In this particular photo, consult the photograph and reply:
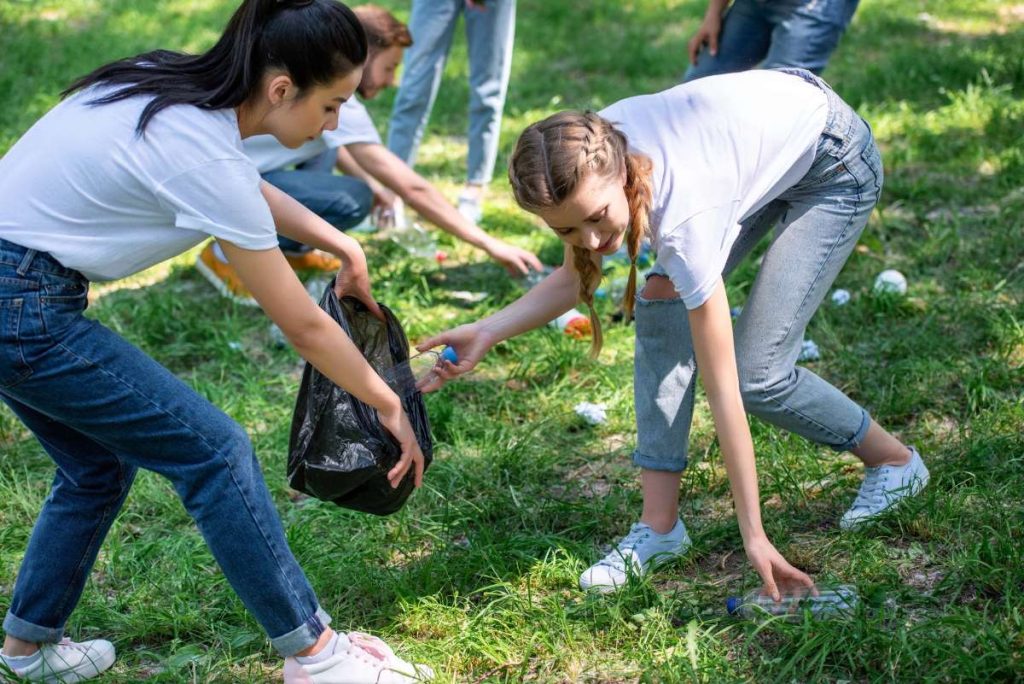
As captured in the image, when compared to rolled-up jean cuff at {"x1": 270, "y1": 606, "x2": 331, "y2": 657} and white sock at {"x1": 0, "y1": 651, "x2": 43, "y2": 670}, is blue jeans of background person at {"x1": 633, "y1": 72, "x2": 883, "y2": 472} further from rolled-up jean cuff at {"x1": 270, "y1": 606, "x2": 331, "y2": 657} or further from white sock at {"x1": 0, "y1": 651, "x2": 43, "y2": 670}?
white sock at {"x1": 0, "y1": 651, "x2": 43, "y2": 670}

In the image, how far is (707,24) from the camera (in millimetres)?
4246

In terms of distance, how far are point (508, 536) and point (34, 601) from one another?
3.71 ft

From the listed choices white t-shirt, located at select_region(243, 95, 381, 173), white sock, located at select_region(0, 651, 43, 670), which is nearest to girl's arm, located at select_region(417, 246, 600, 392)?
white sock, located at select_region(0, 651, 43, 670)

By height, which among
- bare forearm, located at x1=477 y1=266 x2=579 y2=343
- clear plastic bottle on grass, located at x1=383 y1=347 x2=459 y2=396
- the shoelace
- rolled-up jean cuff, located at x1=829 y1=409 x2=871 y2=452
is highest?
bare forearm, located at x1=477 y1=266 x2=579 y2=343

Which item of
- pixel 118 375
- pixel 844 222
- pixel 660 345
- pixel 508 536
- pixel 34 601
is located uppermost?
pixel 118 375

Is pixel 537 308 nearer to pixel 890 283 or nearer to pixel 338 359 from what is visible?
pixel 338 359

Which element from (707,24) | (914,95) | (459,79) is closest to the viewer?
(707,24)

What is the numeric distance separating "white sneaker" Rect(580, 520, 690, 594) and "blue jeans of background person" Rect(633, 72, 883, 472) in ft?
0.60

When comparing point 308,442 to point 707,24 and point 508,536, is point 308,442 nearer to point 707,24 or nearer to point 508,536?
point 508,536

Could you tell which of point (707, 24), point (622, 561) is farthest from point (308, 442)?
point (707, 24)

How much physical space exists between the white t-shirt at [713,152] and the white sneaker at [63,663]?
1.54 m

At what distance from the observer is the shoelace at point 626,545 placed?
2691 millimetres

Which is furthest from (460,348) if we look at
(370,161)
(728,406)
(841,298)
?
(841,298)

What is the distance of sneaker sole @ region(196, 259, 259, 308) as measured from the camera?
450 cm
